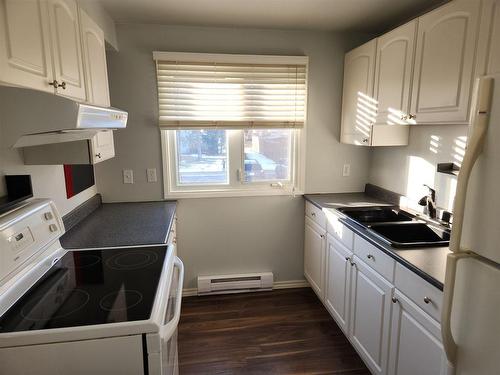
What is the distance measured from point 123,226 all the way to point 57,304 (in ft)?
3.12

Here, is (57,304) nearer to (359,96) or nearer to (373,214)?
(373,214)

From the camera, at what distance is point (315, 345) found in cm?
230

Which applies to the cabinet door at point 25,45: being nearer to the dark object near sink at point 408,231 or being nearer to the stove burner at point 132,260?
the stove burner at point 132,260

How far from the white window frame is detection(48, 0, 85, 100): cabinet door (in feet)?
3.54

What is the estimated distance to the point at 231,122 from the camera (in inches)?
107

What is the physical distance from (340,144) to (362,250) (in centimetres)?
129

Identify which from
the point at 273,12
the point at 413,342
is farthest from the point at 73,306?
the point at 273,12

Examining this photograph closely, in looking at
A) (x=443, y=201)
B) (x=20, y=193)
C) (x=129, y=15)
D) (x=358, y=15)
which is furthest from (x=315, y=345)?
(x=129, y=15)

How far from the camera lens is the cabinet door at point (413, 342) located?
1347 mm

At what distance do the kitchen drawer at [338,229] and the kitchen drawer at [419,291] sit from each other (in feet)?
1.72

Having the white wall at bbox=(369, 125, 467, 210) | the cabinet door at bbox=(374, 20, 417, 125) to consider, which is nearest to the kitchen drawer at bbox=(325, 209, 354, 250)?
the white wall at bbox=(369, 125, 467, 210)

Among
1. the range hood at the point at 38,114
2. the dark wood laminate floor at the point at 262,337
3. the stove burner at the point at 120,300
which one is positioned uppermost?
the range hood at the point at 38,114

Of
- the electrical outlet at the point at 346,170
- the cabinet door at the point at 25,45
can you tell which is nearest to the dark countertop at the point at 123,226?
the cabinet door at the point at 25,45

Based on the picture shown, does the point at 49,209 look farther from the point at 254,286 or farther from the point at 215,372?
the point at 254,286
